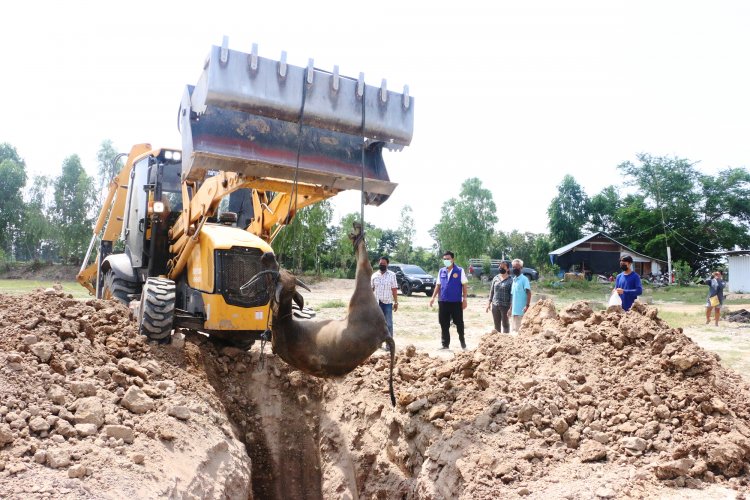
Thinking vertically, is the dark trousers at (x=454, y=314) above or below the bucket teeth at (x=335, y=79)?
below

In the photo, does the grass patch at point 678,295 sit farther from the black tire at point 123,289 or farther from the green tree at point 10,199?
the green tree at point 10,199

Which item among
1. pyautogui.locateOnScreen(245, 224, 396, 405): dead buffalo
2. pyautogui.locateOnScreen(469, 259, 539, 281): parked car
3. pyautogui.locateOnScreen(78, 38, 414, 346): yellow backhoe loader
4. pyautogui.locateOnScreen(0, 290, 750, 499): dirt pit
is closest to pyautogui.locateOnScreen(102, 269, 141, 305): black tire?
pyautogui.locateOnScreen(78, 38, 414, 346): yellow backhoe loader

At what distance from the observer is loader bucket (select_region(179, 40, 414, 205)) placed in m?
4.86

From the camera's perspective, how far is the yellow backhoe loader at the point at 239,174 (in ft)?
16.4

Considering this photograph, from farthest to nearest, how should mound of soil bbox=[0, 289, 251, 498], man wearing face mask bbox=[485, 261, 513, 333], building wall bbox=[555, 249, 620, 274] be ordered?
1. building wall bbox=[555, 249, 620, 274]
2. man wearing face mask bbox=[485, 261, 513, 333]
3. mound of soil bbox=[0, 289, 251, 498]

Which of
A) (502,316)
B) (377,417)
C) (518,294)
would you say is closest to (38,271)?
(502,316)

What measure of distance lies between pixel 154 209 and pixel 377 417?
406 centimetres

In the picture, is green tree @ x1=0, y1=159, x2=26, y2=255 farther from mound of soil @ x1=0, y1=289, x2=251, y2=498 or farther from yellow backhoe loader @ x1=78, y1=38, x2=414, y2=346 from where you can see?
mound of soil @ x1=0, y1=289, x2=251, y2=498

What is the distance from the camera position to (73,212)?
1596 inches

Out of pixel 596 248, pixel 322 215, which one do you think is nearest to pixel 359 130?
pixel 322 215

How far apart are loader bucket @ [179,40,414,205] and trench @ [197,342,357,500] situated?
2840 mm

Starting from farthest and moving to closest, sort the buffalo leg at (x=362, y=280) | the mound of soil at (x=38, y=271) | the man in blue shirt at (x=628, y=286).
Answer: the mound of soil at (x=38, y=271) → the man in blue shirt at (x=628, y=286) → the buffalo leg at (x=362, y=280)

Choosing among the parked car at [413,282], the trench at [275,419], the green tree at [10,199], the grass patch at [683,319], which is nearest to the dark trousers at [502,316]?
the trench at [275,419]

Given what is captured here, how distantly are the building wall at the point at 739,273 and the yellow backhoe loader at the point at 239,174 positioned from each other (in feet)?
101
